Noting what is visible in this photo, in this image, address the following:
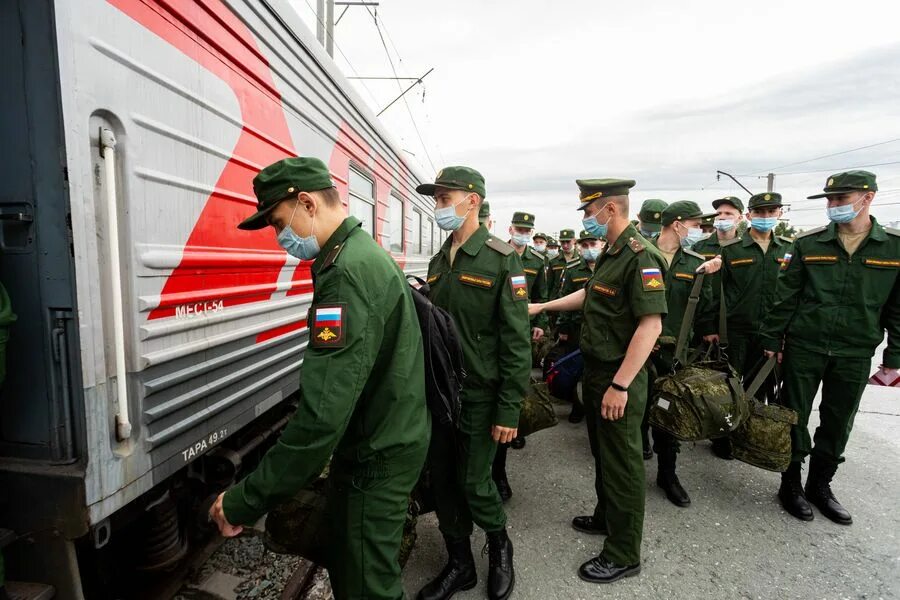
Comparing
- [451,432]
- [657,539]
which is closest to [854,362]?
[657,539]

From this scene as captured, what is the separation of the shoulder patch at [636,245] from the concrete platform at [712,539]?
170 cm

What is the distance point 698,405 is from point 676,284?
Answer: 142cm

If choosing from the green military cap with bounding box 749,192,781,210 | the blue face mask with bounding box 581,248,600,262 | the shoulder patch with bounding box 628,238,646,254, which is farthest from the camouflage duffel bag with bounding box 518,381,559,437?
the green military cap with bounding box 749,192,781,210

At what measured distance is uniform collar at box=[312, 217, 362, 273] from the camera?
156cm

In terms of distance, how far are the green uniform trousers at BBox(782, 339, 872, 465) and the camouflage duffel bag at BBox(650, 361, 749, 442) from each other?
443mm

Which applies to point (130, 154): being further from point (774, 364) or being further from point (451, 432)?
point (774, 364)

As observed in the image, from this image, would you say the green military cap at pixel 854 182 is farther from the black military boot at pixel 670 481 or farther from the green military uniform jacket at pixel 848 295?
the black military boot at pixel 670 481

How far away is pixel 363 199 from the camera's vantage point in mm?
4328

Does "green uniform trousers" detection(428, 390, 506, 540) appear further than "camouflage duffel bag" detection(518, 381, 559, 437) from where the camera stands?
No

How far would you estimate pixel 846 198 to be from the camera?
10.2ft

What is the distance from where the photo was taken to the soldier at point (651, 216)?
166 inches

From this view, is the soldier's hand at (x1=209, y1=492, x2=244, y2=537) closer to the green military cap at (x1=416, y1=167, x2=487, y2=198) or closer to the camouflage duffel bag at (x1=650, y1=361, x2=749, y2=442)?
the green military cap at (x1=416, y1=167, x2=487, y2=198)

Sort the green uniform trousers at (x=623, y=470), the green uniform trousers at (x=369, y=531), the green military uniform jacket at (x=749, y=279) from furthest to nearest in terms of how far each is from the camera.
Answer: the green military uniform jacket at (x=749, y=279) → the green uniform trousers at (x=623, y=470) → the green uniform trousers at (x=369, y=531)

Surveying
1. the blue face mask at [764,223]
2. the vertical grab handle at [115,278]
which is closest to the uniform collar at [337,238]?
the vertical grab handle at [115,278]
